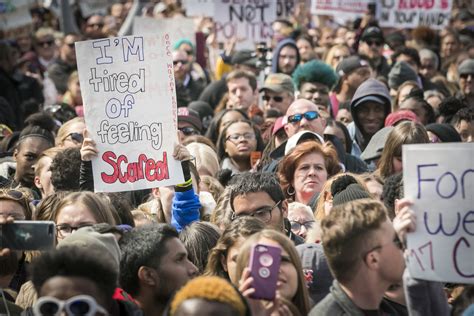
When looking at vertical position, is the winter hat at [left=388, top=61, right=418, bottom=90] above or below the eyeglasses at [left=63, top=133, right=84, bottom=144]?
below

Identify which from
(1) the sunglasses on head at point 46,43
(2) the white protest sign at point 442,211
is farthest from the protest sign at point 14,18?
(2) the white protest sign at point 442,211

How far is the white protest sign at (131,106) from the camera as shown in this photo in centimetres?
749

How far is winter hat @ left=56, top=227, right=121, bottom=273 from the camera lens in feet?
17.1

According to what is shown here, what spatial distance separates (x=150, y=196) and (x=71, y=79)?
18.5 ft

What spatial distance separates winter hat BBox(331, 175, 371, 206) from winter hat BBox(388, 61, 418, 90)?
20.7 feet

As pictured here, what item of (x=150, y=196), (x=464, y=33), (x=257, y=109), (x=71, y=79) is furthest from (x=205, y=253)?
(x=464, y=33)

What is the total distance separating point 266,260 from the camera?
510cm

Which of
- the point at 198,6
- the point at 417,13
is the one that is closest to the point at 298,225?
the point at 198,6

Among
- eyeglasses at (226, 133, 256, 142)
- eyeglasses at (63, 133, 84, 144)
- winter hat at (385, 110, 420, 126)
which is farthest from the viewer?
winter hat at (385, 110, 420, 126)

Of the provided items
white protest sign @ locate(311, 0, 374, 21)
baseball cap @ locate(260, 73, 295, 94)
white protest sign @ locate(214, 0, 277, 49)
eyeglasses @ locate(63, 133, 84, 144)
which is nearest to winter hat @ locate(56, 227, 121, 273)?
eyeglasses @ locate(63, 133, 84, 144)

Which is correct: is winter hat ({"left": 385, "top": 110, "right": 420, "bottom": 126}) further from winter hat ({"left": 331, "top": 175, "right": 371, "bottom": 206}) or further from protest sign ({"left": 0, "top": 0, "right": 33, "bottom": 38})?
protest sign ({"left": 0, "top": 0, "right": 33, "bottom": 38})

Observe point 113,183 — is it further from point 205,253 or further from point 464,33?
point 464,33

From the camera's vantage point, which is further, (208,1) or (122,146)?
(208,1)

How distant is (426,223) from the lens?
16.8ft
